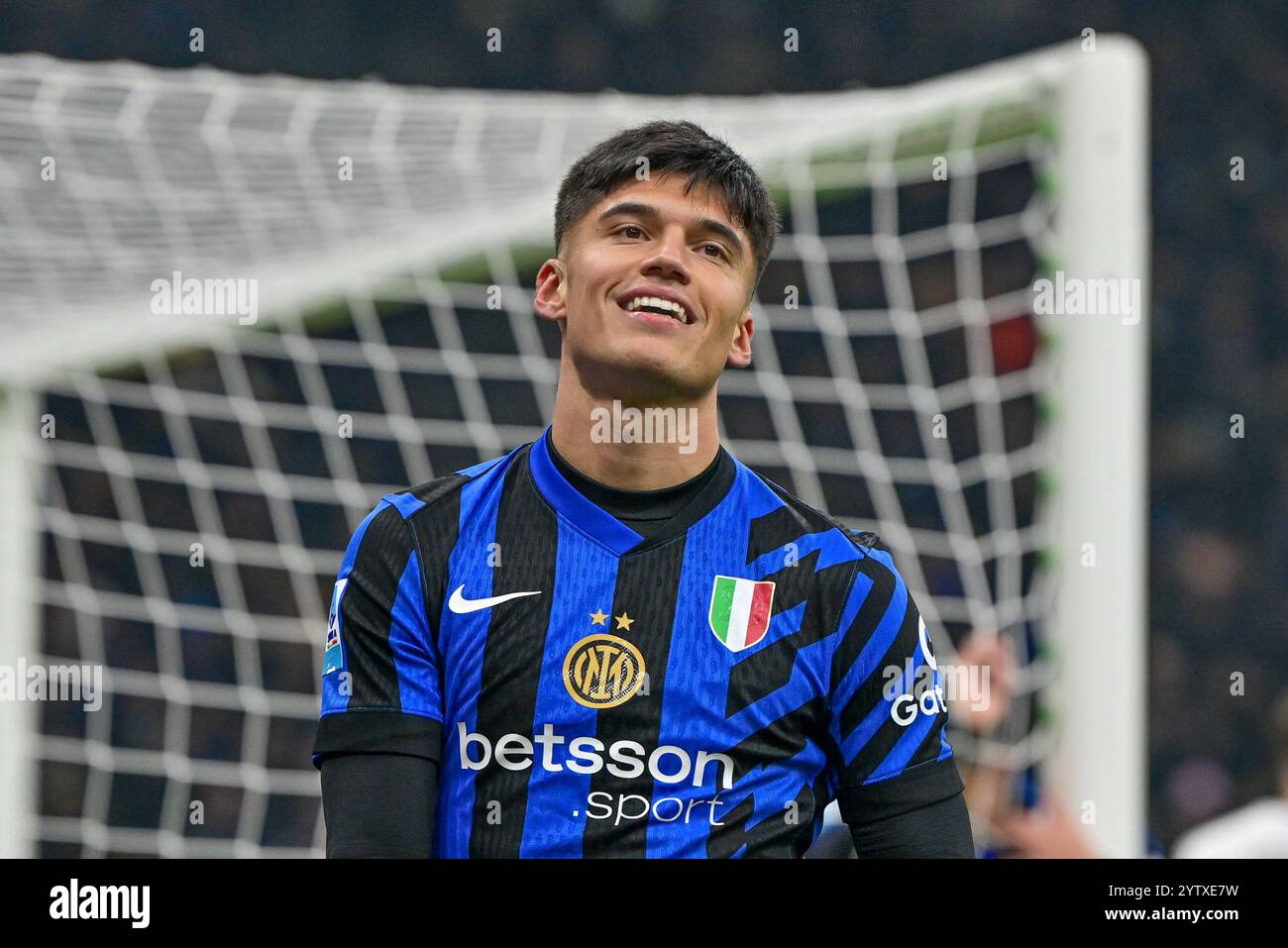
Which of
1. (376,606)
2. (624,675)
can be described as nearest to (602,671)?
(624,675)

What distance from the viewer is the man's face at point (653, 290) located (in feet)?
6.19

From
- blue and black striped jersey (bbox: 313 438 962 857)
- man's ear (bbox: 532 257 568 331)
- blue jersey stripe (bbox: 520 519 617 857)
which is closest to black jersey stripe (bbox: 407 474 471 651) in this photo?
blue and black striped jersey (bbox: 313 438 962 857)

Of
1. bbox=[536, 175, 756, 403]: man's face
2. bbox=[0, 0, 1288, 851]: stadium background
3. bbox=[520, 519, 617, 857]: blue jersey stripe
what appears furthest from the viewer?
bbox=[0, 0, 1288, 851]: stadium background

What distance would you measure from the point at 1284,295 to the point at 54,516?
7.28 m

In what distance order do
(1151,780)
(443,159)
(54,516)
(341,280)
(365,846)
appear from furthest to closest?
(1151,780) < (54,516) < (443,159) < (341,280) < (365,846)

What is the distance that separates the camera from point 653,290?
1892 millimetres

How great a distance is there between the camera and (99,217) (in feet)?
13.9

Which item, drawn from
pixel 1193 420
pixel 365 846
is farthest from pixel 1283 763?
pixel 1193 420

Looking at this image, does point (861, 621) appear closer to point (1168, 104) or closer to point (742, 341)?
point (742, 341)

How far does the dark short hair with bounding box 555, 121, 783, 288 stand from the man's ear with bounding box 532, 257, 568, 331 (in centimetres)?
4

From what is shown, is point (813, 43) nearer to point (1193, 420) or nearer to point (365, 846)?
point (1193, 420)

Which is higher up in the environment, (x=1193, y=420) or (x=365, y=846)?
(x=1193, y=420)

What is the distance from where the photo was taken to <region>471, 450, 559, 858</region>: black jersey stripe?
5.88 feet

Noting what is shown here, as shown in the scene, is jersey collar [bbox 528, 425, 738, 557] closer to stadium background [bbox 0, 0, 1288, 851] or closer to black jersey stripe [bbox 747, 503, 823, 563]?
black jersey stripe [bbox 747, 503, 823, 563]
